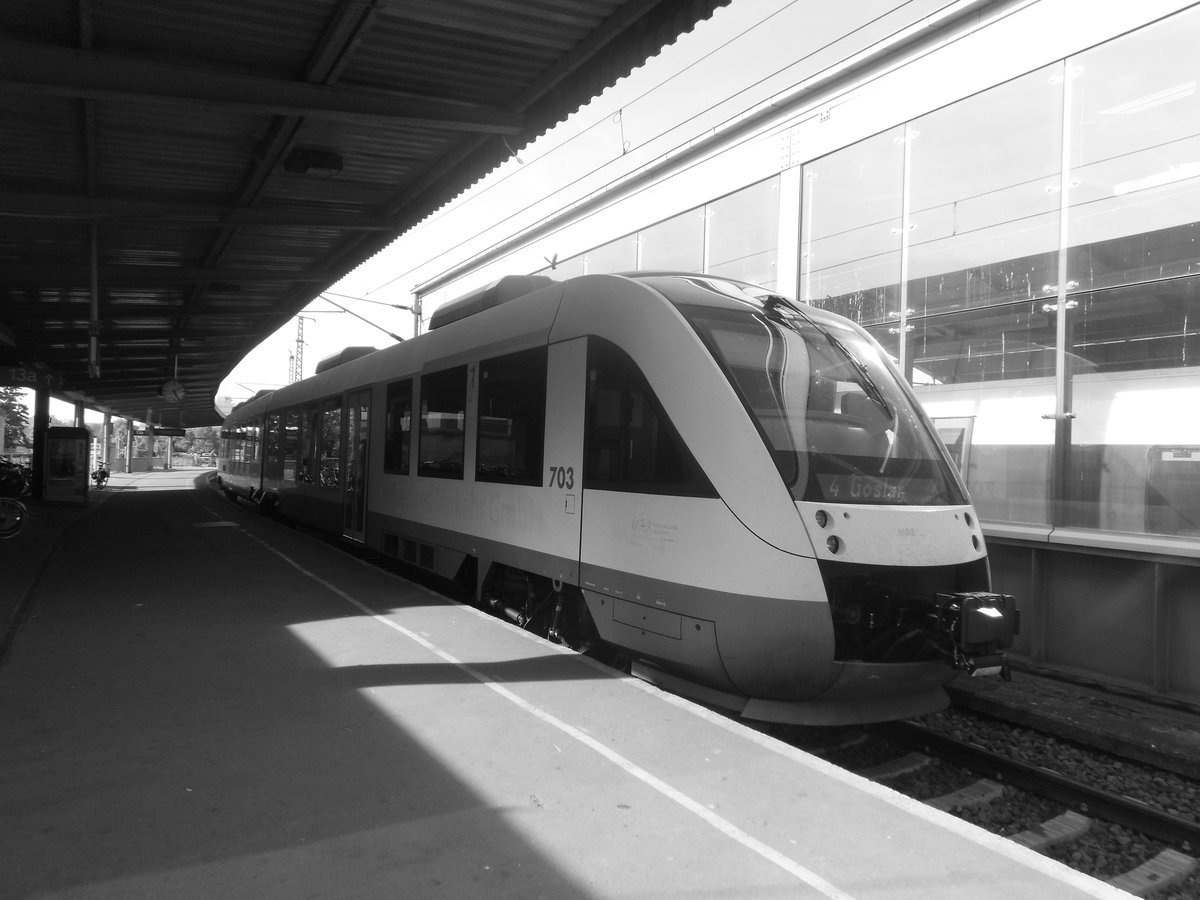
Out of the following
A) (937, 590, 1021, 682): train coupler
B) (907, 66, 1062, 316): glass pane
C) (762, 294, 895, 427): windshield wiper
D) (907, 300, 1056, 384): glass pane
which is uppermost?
(907, 66, 1062, 316): glass pane

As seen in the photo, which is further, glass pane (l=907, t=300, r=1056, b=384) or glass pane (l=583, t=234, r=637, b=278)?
glass pane (l=583, t=234, r=637, b=278)

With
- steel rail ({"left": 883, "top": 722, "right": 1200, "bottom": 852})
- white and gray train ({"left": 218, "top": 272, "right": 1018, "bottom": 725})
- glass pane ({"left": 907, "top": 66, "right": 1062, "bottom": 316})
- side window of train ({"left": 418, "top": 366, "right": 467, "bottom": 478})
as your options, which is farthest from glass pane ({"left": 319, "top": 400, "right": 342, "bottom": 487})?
steel rail ({"left": 883, "top": 722, "right": 1200, "bottom": 852})

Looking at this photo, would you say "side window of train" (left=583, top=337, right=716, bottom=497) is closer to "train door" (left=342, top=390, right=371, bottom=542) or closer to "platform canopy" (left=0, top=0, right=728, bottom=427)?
"platform canopy" (left=0, top=0, right=728, bottom=427)

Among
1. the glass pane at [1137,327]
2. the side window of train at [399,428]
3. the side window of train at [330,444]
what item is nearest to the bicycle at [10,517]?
the side window of train at [330,444]

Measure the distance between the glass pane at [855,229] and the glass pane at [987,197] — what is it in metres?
0.26

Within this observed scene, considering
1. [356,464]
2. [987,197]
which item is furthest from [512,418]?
[987,197]

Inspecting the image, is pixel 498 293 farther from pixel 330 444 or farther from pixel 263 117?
pixel 330 444

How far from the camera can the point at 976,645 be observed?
4902 mm

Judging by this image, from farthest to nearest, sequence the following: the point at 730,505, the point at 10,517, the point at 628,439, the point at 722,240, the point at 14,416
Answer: the point at 14,416 < the point at 10,517 < the point at 722,240 < the point at 628,439 < the point at 730,505

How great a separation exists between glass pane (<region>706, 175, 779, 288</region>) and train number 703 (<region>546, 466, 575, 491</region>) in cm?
553

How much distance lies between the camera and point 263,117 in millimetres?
8438

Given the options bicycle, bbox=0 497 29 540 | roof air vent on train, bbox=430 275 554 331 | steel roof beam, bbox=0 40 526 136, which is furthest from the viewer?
bicycle, bbox=0 497 29 540

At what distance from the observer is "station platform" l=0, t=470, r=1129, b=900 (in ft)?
10.1

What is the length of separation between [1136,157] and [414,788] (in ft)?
25.4
